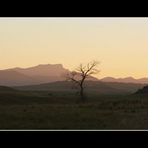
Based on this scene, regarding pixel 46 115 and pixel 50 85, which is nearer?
pixel 46 115

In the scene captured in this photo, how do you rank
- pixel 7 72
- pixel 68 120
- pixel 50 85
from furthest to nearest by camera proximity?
pixel 50 85 < pixel 7 72 < pixel 68 120

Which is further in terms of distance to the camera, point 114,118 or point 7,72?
point 7,72

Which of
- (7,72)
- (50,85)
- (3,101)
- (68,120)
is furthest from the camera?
(50,85)

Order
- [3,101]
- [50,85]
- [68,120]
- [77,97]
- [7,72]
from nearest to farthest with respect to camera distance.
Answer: [68,120]
[3,101]
[77,97]
[7,72]
[50,85]
